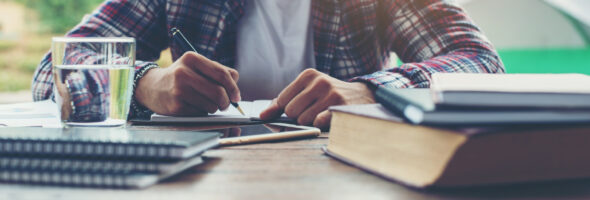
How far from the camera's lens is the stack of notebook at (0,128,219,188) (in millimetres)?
407

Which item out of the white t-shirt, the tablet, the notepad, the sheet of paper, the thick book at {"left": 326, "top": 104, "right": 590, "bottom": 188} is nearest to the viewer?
the thick book at {"left": 326, "top": 104, "right": 590, "bottom": 188}

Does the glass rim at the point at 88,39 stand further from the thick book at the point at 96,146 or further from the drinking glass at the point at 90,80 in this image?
the thick book at the point at 96,146

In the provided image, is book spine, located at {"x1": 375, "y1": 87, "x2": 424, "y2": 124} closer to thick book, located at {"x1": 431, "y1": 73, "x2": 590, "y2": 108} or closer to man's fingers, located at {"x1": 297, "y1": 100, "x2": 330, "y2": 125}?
thick book, located at {"x1": 431, "y1": 73, "x2": 590, "y2": 108}

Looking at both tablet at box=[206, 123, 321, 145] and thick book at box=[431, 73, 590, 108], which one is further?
tablet at box=[206, 123, 321, 145]

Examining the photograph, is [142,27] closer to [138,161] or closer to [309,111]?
[309,111]

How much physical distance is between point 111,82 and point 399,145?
1.42 feet

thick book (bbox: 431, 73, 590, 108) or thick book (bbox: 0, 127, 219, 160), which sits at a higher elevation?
thick book (bbox: 431, 73, 590, 108)

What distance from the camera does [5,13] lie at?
576cm

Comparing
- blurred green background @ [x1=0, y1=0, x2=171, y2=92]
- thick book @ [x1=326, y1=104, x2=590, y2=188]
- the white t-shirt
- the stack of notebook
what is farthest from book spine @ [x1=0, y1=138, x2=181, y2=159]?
blurred green background @ [x1=0, y1=0, x2=171, y2=92]

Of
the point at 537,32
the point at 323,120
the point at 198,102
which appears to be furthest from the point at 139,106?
the point at 537,32

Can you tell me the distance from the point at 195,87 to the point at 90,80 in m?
0.22

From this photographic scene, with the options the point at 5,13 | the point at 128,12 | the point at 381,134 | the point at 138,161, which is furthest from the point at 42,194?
the point at 5,13

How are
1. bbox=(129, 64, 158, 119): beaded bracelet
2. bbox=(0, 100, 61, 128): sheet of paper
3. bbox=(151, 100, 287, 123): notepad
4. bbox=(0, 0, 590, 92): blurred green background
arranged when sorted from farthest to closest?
bbox=(0, 0, 590, 92): blurred green background
bbox=(129, 64, 158, 119): beaded bracelet
bbox=(151, 100, 287, 123): notepad
bbox=(0, 100, 61, 128): sheet of paper

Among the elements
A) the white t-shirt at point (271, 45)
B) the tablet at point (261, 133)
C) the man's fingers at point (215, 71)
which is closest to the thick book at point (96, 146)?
the tablet at point (261, 133)
